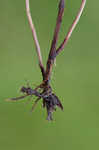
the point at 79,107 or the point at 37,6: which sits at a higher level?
the point at 37,6

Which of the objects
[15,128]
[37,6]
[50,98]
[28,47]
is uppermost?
[37,6]

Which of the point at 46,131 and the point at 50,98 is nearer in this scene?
the point at 50,98

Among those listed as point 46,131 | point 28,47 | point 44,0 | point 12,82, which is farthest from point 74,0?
point 46,131

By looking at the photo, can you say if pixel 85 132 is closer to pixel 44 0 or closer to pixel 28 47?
pixel 28 47

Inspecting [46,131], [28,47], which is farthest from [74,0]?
[46,131]

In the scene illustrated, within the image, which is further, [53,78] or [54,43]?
[53,78]

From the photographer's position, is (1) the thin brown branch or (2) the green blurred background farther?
(2) the green blurred background

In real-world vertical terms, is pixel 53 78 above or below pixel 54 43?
above
